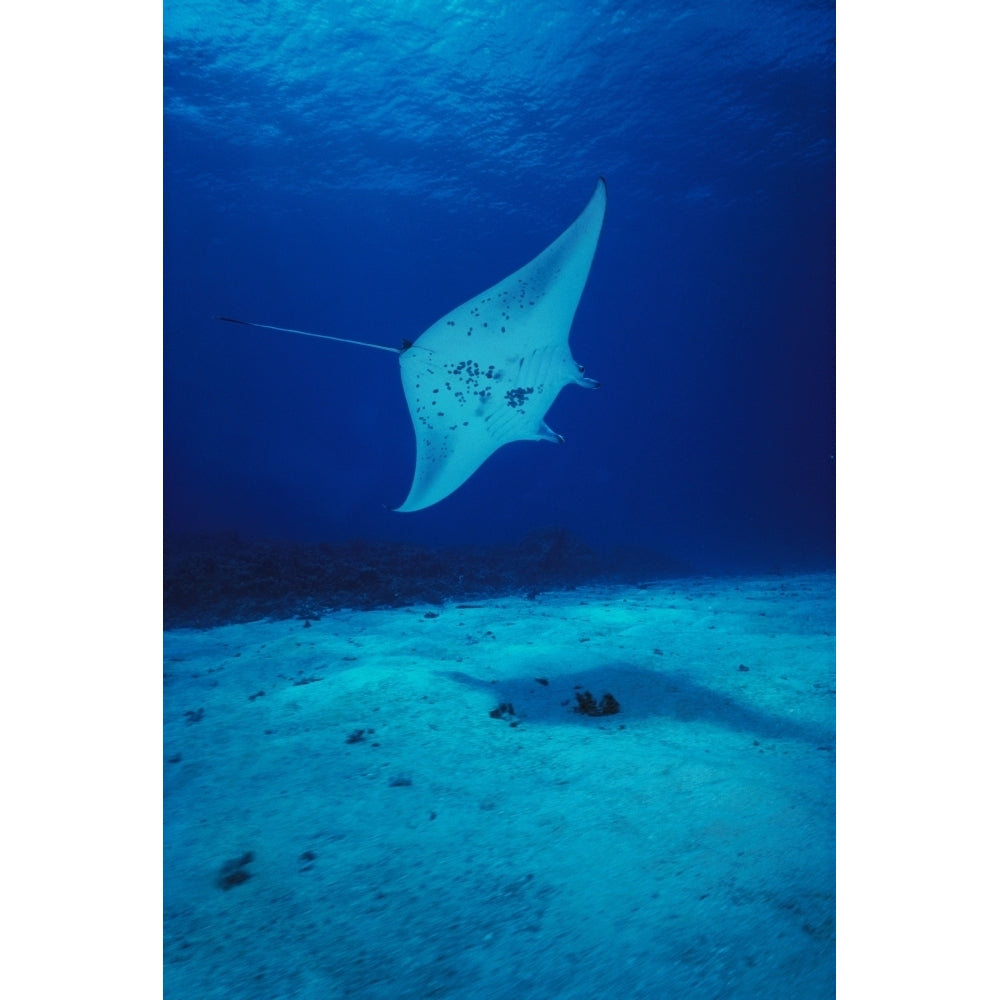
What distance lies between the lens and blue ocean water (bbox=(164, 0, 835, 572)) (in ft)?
28.0

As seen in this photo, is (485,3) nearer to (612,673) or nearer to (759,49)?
(759,49)

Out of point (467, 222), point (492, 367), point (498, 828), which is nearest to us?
point (498, 828)

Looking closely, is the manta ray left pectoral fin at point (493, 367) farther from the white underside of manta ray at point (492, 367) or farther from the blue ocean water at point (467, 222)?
the blue ocean water at point (467, 222)

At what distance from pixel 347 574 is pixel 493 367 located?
349 cm

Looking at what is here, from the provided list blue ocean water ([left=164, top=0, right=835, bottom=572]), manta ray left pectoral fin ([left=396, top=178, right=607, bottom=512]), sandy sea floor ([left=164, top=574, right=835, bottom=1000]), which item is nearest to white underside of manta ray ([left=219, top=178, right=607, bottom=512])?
manta ray left pectoral fin ([left=396, top=178, right=607, bottom=512])

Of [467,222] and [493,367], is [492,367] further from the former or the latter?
[467,222]

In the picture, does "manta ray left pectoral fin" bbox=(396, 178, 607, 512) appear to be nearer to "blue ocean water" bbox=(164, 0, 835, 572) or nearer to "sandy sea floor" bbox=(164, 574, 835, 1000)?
"sandy sea floor" bbox=(164, 574, 835, 1000)

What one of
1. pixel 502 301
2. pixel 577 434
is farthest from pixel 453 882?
pixel 577 434

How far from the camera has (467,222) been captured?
13.6 m

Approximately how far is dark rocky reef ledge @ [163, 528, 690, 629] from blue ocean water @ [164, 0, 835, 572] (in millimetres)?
1651

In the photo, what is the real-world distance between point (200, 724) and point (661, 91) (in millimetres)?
11850

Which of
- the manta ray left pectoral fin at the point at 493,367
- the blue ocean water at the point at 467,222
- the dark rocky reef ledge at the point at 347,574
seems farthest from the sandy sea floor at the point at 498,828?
the dark rocky reef ledge at the point at 347,574

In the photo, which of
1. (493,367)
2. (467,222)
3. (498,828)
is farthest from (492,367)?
(467,222)

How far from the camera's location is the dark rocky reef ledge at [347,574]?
5.43 metres
